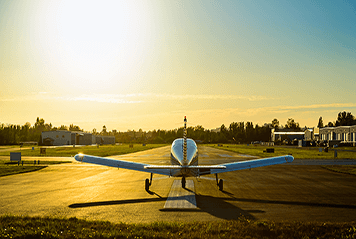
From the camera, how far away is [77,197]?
16.0m

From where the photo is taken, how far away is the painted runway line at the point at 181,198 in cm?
1358

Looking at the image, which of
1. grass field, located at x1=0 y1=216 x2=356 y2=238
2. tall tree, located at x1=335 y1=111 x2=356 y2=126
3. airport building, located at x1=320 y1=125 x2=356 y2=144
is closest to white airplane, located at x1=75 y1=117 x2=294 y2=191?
grass field, located at x1=0 y1=216 x2=356 y2=238

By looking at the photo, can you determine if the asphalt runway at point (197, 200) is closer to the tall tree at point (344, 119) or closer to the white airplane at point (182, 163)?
the white airplane at point (182, 163)

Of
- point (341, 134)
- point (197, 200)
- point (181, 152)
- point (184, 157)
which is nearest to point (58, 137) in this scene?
point (341, 134)

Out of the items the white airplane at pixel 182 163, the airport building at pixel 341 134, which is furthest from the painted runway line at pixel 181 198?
the airport building at pixel 341 134

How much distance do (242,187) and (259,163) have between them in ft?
10.2

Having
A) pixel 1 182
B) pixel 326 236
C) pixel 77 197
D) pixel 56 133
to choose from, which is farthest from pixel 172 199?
pixel 56 133

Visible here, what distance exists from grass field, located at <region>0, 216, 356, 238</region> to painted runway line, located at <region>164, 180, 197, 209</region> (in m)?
3.32

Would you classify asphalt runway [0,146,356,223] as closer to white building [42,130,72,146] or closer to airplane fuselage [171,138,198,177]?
airplane fuselage [171,138,198,177]

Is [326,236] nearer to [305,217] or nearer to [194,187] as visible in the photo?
[305,217]

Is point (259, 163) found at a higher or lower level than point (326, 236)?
higher

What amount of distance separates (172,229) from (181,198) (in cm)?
592

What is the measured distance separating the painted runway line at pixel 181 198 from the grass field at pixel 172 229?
A: 10.9ft

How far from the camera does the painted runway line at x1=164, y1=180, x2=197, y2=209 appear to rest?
535 inches
